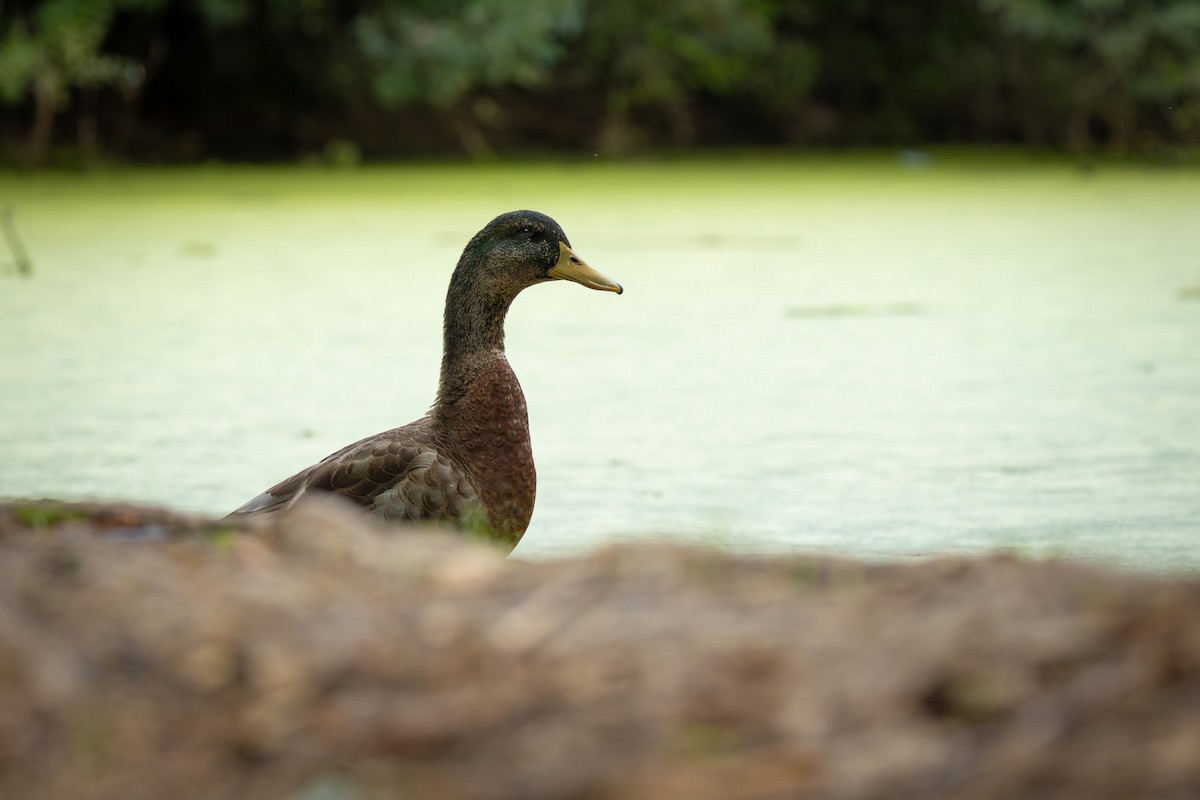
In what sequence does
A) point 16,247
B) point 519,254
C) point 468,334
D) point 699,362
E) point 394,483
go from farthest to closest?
point 16,247 < point 699,362 < point 519,254 < point 468,334 < point 394,483

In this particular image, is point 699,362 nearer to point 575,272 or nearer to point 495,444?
point 575,272

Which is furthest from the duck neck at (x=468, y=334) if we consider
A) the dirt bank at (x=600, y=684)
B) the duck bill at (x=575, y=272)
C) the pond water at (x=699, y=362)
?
the dirt bank at (x=600, y=684)

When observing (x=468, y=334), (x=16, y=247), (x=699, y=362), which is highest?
(x=468, y=334)

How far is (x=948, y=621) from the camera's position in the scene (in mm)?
1354

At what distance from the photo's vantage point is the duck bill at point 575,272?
10.2 feet

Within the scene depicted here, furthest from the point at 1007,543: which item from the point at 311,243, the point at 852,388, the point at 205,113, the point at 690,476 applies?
the point at 205,113

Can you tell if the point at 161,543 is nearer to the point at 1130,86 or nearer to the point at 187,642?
the point at 187,642

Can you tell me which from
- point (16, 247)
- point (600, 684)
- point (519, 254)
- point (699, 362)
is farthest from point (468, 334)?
point (16, 247)

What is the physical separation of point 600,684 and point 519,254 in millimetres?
1837

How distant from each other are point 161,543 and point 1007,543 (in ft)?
5.79

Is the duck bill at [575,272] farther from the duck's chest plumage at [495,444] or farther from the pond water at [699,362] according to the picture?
the pond water at [699,362]

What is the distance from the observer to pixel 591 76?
13.8 meters

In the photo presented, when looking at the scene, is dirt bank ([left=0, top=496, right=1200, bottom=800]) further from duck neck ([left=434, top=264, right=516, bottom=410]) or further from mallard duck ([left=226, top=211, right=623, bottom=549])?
duck neck ([left=434, top=264, right=516, bottom=410])

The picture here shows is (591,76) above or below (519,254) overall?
below
